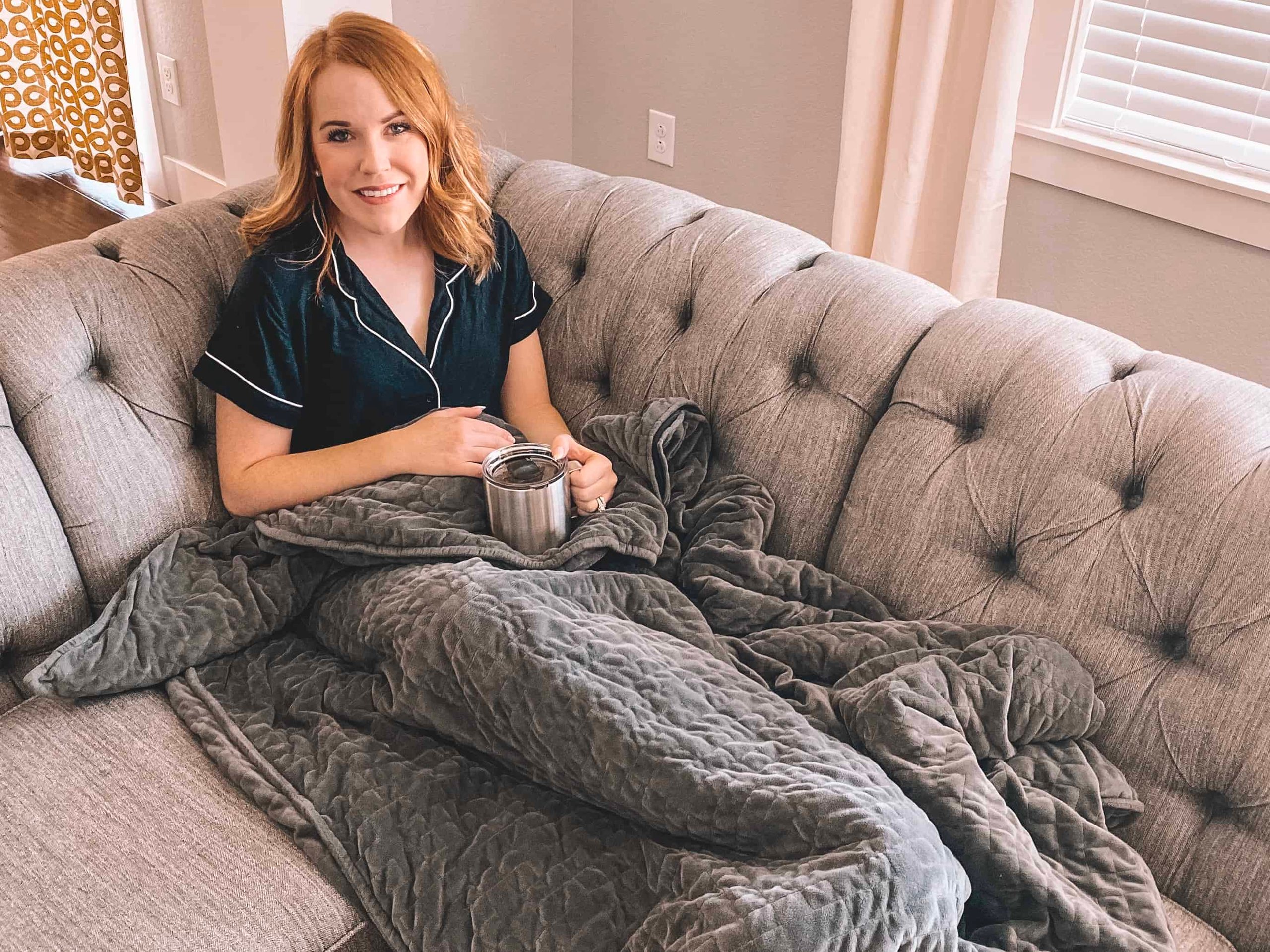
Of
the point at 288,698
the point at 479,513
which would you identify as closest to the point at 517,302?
the point at 479,513

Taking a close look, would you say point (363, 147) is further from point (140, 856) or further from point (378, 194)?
point (140, 856)

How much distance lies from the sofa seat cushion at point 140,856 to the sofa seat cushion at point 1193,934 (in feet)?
2.48

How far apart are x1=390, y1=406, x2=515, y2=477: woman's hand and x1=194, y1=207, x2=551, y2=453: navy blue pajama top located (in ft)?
0.33

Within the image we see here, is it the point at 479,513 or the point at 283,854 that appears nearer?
the point at 283,854

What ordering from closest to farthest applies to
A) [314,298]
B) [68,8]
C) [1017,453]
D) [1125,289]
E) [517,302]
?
[1017,453], [314,298], [517,302], [1125,289], [68,8]

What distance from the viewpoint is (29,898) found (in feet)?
3.48

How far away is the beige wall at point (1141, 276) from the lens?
192 centimetres

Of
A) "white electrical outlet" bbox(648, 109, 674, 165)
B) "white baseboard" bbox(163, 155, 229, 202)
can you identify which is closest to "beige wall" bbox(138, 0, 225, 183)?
"white baseboard" bbox(163, 155, 229, 202)

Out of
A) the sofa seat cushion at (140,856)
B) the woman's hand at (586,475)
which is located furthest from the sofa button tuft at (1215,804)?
the sofa seat cushion at (140,856)

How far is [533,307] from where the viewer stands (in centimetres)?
161

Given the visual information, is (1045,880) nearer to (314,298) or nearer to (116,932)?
(116,932)

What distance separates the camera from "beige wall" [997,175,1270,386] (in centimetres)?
192

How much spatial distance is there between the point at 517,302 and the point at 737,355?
1.08 feet

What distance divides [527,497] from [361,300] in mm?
379
